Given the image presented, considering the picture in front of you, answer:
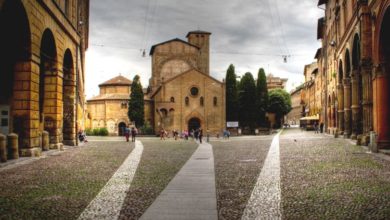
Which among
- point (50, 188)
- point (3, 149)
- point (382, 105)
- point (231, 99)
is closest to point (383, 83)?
point (382, 105)

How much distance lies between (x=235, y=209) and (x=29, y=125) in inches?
417

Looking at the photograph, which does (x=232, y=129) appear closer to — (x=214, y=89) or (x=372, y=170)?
(x=214, y=89)

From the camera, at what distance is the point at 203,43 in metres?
69.4

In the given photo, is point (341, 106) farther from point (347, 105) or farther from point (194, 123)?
point (194, 123)

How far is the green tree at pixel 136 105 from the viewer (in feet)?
182

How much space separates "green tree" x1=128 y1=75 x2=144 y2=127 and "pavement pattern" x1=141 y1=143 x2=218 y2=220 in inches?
1803

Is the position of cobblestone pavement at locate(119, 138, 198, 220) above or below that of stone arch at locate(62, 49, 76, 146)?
below

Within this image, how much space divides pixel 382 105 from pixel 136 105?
137ft

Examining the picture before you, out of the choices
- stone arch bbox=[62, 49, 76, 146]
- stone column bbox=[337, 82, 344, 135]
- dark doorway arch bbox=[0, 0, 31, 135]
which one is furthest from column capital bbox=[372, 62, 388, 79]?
stone arch bbox=[62, 49, 76, 146]

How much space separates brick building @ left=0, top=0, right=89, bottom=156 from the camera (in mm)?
14266

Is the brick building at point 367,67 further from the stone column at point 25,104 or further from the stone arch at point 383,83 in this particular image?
the stone column at point 25,104

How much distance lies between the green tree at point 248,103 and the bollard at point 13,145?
4911 cm

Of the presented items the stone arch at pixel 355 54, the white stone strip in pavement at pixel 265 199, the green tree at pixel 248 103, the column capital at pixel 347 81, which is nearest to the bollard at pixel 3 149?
the white stone strip in pavement at pixel 265 199

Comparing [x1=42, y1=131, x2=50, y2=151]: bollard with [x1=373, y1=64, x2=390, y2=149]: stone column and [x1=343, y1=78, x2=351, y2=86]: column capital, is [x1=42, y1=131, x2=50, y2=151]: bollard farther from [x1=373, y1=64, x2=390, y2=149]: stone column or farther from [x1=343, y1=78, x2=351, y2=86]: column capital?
[x1=343, y1=78, x2=351, y2=86]: column capital
